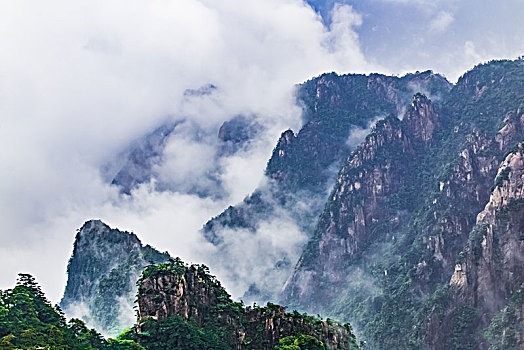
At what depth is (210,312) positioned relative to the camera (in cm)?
7156

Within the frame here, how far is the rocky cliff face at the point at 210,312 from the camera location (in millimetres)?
67125

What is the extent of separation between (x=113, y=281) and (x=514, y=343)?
250 ft

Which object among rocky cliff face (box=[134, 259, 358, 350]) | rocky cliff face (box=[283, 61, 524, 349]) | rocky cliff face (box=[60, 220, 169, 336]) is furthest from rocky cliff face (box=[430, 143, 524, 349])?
rocky cliff face (box=[134, 259, 358, 350])

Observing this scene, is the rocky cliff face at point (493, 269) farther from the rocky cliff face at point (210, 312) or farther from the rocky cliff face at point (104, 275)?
the rocky cliff face at point (210, 312)

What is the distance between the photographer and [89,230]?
14800 centimetres

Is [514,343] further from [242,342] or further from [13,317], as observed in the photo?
[13,317]

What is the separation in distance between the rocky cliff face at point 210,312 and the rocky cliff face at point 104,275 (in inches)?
1905

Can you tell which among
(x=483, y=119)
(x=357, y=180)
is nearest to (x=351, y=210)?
(x=357, y=180)

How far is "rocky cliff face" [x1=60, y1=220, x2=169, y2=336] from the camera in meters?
126

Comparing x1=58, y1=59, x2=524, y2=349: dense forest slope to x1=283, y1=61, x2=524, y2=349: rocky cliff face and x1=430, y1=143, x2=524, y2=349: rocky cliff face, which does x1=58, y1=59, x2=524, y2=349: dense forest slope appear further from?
x1=283, y1=61, x2=524, y2=349: rocky cliff face

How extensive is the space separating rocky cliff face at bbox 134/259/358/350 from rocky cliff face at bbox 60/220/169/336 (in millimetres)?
48383

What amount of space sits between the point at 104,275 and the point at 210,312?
71.4 m

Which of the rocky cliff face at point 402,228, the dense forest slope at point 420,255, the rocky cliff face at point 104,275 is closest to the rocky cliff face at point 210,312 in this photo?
the dense forest slope at point 420,255

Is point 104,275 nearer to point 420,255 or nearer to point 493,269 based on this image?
point 420,255
